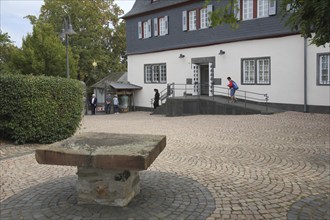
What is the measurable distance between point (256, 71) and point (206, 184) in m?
16.1

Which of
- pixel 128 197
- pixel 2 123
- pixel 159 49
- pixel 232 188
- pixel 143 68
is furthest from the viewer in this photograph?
pixel 143 68

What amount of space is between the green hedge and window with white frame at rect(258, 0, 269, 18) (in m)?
13.6

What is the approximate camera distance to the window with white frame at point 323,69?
716 inches

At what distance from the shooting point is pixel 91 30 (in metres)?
39.9

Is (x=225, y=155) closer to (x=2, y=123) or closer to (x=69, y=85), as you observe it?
(x=69, y=85)

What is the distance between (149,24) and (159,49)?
2.44m

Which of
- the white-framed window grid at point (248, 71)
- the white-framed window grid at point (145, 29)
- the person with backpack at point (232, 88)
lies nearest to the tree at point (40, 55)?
the white-framed window grid at point (145, 29)

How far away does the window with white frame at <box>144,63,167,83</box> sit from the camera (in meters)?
Answer: 28.0

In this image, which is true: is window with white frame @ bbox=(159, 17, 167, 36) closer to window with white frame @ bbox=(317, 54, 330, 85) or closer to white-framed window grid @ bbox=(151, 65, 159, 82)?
white-framed window grid @ bbox=(151, 65, 159, 82)

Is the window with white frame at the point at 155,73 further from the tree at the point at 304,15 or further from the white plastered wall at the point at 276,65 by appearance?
the tree at the point at 304,15

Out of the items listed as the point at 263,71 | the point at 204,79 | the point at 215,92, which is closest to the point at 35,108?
the point at 263,71

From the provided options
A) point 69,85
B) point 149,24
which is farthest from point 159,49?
point 69,85

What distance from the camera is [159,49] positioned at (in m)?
27.8

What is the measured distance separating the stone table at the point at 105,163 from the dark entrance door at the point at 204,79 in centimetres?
1978
